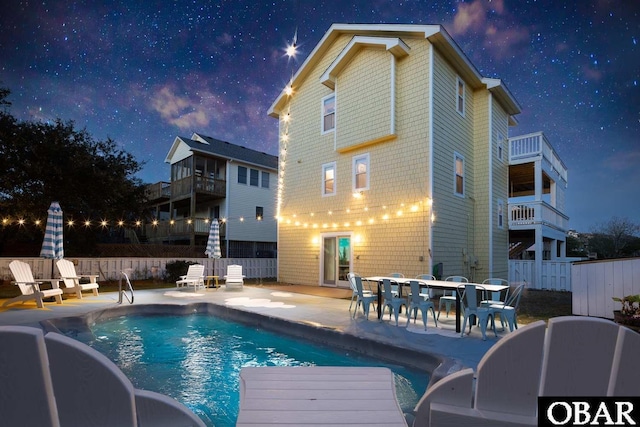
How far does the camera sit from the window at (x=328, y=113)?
13844 millimetres

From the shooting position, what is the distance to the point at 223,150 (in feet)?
74.1

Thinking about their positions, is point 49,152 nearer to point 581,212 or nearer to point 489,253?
point 489,253

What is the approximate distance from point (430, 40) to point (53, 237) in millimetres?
12450

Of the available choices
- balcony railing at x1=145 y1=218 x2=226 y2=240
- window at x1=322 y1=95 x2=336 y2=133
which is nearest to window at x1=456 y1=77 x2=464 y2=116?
window at x1=322 y1=95 x2=336 y2=133

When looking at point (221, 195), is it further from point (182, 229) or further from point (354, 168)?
point (354, 168)

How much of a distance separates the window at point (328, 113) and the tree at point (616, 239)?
24444mm

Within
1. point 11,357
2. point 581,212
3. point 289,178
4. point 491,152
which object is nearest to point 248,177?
point 289,178

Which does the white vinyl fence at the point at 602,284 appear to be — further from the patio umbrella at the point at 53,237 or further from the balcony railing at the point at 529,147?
the patio umbrella at the point at 53,237

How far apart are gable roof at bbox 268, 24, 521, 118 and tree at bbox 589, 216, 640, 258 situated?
722 inches

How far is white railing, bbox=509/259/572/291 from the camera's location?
13070 millimetres

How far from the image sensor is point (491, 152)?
13.1 meters

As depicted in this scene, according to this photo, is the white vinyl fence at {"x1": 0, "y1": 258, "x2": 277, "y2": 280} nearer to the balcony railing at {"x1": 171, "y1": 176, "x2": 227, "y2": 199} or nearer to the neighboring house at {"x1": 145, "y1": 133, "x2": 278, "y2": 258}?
the neighboring house at {"x1": 145, "y1": 133, "x2": 278, "y2": 258}

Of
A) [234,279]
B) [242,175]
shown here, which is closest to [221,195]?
[242,175]

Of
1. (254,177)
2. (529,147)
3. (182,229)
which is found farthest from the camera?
(254,177)
